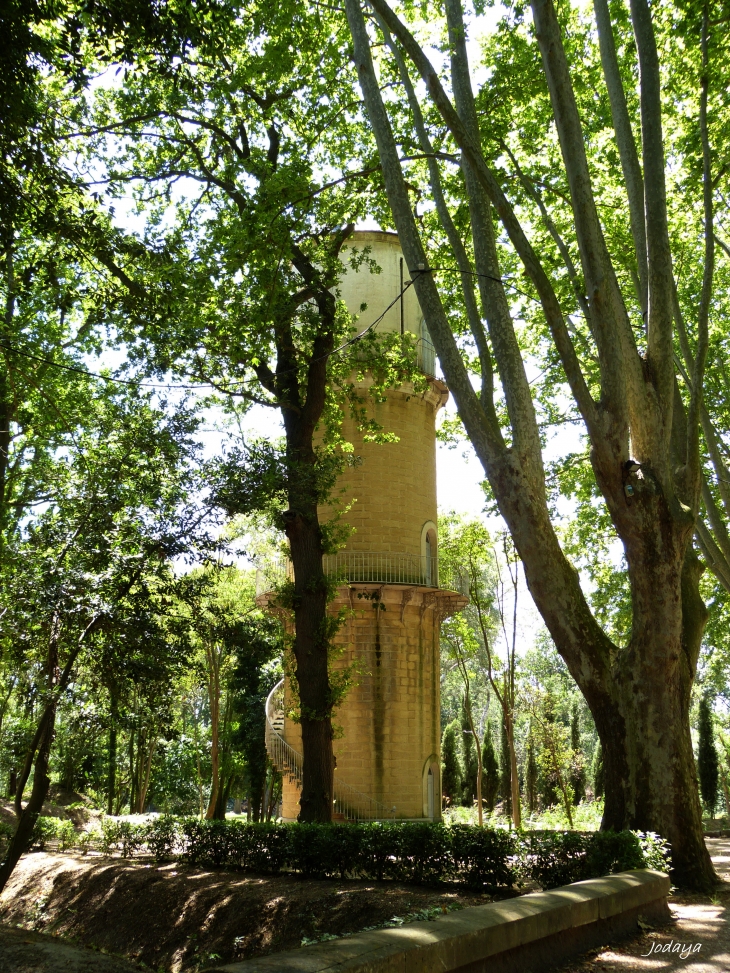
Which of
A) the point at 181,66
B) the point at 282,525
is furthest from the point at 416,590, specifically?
the point at 181,66

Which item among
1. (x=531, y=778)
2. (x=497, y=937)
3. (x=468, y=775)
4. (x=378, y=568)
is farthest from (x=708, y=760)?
(x=497, y=937)

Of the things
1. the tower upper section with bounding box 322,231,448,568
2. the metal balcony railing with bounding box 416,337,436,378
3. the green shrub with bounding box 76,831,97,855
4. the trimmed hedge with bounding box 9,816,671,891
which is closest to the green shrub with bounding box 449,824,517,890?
the trimmed hedge with bounding box 9,816,671,891

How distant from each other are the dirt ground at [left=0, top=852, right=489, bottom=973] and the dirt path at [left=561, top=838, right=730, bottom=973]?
201 cm

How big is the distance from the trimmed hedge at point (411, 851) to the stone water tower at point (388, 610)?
205 inches

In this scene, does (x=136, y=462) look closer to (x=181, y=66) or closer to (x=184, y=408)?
(x=184, y=408)

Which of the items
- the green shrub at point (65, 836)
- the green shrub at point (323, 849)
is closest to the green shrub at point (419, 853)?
the green shrub at point (323, 849)

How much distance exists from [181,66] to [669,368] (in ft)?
20.9

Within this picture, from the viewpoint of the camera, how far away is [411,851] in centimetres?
1013

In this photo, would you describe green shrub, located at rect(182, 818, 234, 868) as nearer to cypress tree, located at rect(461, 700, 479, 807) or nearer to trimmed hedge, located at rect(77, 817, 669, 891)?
trimmed hedge, located at rect(77, 817, 669, 891)

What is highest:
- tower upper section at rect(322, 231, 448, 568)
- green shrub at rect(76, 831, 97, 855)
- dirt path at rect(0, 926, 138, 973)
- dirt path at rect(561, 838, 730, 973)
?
tower upper section at rect(322, 231, 448, 568)

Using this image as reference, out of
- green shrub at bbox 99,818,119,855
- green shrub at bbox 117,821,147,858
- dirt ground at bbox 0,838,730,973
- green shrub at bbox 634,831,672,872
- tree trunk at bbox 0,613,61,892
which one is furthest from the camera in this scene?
green shrub at bbox 99,818,119,855

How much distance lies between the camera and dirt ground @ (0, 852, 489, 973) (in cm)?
918

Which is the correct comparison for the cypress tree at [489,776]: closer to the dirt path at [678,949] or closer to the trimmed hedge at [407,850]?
the trimmed hedge at [407,850]

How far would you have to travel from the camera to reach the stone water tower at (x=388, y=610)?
750 inches
